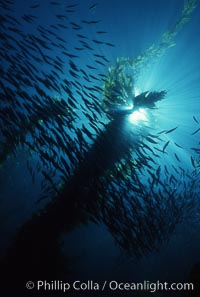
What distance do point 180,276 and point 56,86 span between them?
27.4m

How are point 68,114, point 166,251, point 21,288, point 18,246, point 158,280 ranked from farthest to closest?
point 166,251
point 158,280
point 18,246
point 21,288
point 68,114

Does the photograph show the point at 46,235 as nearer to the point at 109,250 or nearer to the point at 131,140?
the point at 131,140

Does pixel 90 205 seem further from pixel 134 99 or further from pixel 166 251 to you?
pixel 166 251

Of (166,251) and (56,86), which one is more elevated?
(56,86)

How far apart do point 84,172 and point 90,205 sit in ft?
12.3

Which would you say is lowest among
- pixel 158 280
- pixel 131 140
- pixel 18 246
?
pixel 158 280

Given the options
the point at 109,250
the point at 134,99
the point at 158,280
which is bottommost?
the point at 158,280

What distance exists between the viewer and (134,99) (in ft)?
37.4

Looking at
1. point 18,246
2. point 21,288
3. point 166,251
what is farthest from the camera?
point 166,251

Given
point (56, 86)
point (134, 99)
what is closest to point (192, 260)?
point (134, 99)

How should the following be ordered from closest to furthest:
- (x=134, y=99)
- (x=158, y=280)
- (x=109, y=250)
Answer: (x=134, y=99)
(x=158, y=280)
(x=109, y=250)

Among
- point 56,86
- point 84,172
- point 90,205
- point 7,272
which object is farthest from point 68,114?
point 7,272

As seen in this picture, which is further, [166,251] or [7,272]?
[166,251]

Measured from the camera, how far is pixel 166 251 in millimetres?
26688
